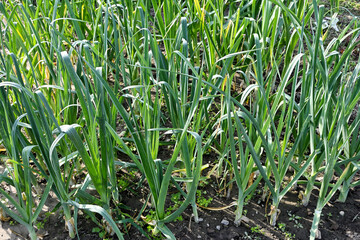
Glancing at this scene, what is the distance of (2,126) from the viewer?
4.61 ft

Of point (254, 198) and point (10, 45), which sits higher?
point (10, 45)

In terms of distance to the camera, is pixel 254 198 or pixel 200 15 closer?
pixel 254 198

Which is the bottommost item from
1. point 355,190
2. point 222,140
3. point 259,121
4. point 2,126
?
point 355,190

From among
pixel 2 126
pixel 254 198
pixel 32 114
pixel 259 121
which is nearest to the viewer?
pixel 32 114

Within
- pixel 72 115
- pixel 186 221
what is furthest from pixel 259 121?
pixel 72 115

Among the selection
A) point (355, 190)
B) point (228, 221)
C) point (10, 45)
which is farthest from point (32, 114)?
point (355, 190)

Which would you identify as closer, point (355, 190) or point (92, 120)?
point (92, 120)

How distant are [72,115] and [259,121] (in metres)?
0.80

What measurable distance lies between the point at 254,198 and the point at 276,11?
0.95 metres

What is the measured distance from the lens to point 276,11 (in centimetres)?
200

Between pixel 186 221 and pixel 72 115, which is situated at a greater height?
pixel 72 115

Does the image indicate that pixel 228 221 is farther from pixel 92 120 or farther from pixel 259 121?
pixel 92 120

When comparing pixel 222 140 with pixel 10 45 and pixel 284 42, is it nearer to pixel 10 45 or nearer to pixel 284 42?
pixel 284 42

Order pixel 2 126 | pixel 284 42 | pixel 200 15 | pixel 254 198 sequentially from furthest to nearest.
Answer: pixel 284 42 → pixel 200 15 → pixel 254 198 → pixel 2 126
